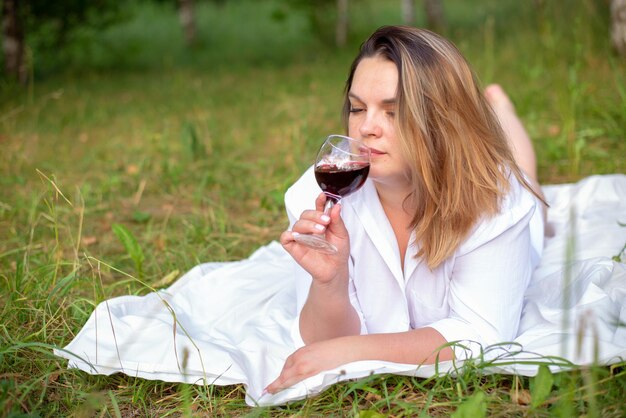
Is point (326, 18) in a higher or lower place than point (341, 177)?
lower

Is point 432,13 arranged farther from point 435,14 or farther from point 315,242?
point 315,242

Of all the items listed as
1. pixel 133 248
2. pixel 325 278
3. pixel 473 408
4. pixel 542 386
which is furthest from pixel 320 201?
pixel 133 248

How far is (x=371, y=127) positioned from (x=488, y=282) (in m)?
0.70

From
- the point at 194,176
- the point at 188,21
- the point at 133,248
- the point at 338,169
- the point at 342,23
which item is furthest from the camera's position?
the point at 188,21

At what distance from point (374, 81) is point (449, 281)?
0.82 meters

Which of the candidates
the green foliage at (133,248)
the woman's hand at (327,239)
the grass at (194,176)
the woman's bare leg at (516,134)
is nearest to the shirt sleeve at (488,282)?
the grass at (194,176)

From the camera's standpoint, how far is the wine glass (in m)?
2.22

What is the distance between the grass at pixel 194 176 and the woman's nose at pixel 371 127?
2.72ft

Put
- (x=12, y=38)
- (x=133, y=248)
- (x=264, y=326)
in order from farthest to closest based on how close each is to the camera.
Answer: (x=12, y=38) < (x=133, y=248) < (x=264, y=326)

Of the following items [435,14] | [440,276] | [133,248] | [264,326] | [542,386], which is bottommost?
[264,326]

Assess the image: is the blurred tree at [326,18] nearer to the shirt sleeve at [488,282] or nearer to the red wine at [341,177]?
the shirt sleeve at [488,282]

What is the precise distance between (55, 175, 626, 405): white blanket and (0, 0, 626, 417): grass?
75mm

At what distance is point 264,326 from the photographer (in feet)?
10.2

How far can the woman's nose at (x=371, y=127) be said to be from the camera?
240 cm
